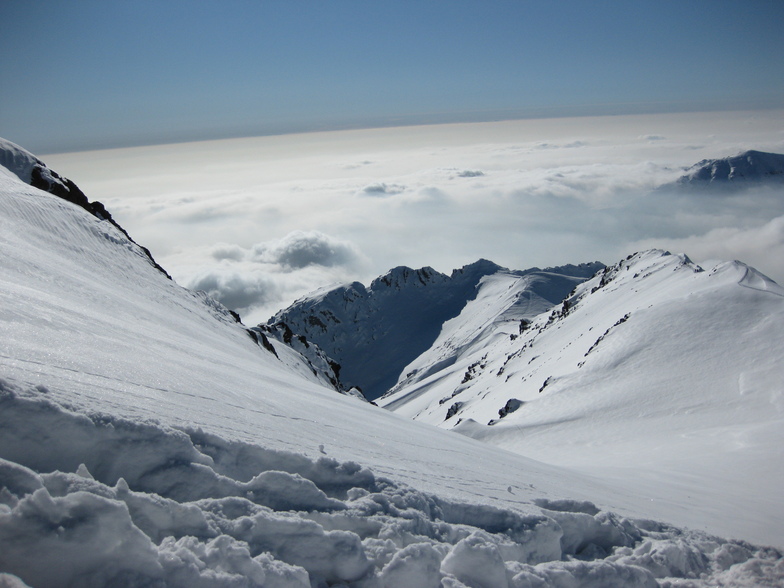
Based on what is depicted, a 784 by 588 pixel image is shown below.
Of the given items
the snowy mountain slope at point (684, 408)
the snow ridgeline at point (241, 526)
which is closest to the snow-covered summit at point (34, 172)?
the snowy mountain slope at point (684, 408)

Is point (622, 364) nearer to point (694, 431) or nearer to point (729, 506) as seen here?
point (694, 431)

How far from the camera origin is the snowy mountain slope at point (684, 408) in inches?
516

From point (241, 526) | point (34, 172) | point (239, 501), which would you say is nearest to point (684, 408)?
point (239, 501)

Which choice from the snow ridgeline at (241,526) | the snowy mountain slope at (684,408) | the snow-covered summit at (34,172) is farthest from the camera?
the snow-covered summit at (34,172)

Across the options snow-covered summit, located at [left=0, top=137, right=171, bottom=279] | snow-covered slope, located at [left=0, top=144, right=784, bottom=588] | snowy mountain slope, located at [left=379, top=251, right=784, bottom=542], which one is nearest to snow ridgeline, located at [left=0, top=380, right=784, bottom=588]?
snow-covered slope, located at [left=0, top=144, right=784, bottom=588]

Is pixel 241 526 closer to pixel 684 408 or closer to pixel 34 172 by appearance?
pixel 684 408

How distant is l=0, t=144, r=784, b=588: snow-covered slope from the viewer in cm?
392

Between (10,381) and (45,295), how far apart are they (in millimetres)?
6969

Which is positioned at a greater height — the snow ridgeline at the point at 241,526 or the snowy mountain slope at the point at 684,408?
the snow ridgeline at the point at 241,526

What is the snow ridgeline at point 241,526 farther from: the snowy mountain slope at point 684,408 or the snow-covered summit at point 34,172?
the snow-covered summit at point 34,172

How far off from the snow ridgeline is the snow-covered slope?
0.05 feet

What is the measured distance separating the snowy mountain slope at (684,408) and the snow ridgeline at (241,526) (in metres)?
5.09

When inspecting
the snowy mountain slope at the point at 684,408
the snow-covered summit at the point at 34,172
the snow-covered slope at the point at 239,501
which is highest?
the snow-covered summit at the point at 34,172

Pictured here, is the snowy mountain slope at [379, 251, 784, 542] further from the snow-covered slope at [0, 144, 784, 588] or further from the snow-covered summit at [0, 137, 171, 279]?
the snow-covered summit at [0, 137, 171, 279]
